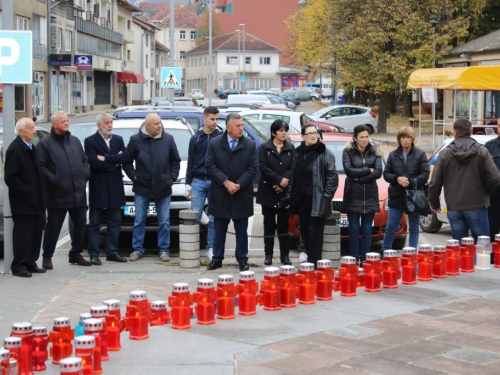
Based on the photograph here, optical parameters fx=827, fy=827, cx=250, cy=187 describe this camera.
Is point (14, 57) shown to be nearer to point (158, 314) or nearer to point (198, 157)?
point (198, 157)

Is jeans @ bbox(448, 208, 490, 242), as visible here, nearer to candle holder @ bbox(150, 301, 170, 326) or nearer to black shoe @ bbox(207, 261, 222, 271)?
black shoe @ bbox(207, 261, 222, 271)

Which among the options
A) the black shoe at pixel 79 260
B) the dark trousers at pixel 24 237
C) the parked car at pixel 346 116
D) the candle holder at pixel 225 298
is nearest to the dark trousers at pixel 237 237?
the black shoe at pixel 79 260

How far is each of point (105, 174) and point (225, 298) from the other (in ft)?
14.7

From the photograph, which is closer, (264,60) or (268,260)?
(268,260)

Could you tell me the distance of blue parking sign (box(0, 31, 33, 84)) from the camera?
10.2m

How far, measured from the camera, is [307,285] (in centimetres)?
805

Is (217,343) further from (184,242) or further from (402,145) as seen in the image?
(402,145)

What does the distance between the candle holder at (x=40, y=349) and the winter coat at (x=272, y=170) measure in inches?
200

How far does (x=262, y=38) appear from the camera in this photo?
489 feet

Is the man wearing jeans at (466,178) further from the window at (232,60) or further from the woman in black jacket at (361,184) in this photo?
the window at (232,60)

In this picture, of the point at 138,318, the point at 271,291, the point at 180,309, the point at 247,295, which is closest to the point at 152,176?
the point at 271,291

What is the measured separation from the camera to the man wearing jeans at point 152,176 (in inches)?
451

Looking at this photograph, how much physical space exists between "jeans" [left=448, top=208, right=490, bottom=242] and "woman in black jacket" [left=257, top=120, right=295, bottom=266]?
2.15 meters

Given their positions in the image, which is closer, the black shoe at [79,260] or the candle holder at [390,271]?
the candle holder at [390,271]
